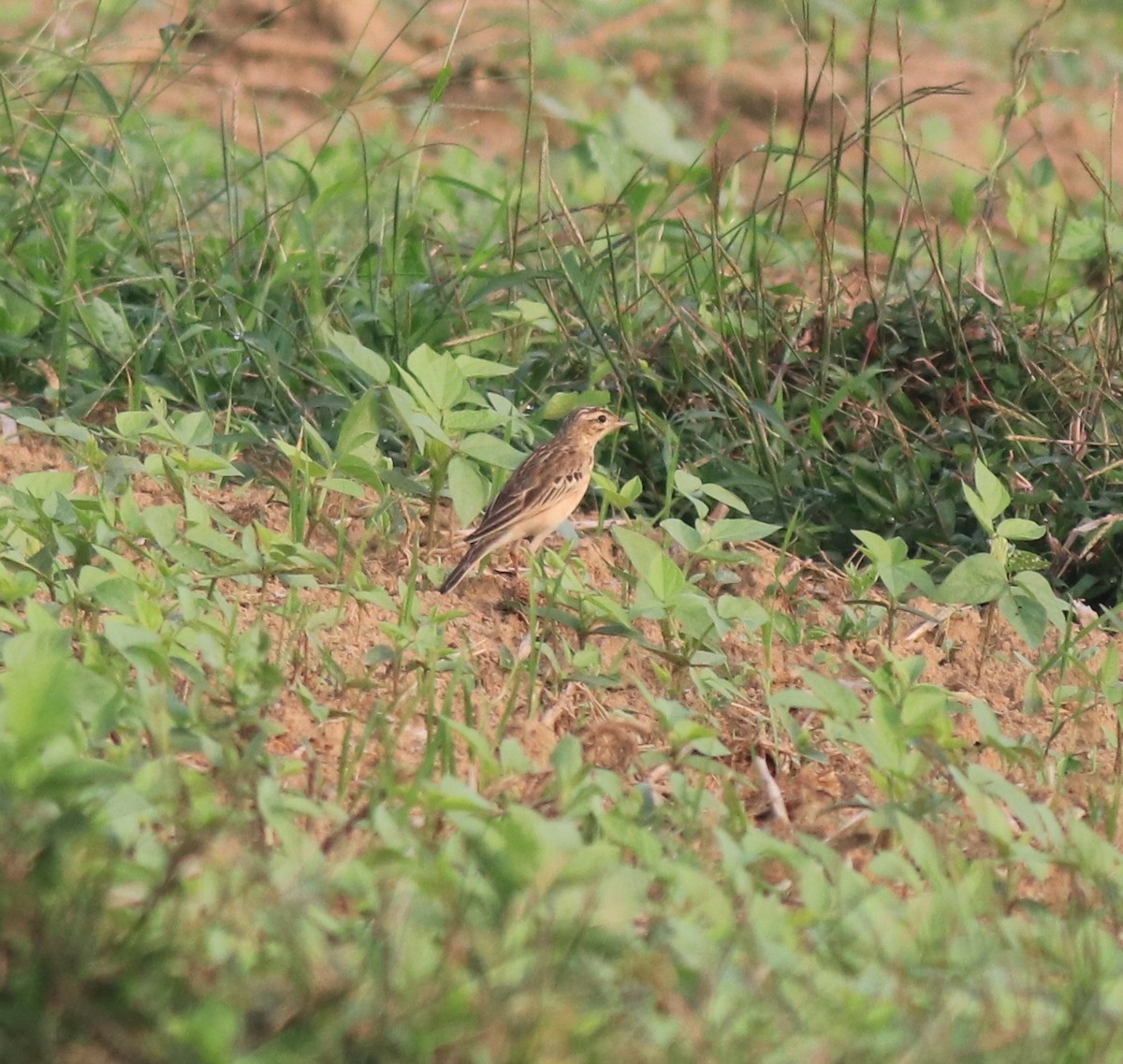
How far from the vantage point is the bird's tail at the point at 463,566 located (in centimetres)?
469

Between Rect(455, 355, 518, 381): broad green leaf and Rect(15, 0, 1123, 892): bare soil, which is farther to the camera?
Rect(455, 355, 518, 381): broad green leaf

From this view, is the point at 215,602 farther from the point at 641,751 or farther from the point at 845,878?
the point at 845,878

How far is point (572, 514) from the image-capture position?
5500 mm

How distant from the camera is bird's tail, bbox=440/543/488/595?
4.69 m

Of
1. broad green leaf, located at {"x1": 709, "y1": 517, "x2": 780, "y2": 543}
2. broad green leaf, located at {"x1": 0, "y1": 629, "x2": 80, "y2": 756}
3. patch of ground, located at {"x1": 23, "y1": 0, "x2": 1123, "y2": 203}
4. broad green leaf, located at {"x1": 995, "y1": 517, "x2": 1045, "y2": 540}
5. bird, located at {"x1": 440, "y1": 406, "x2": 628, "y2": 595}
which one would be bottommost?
patch of ground, located at {"x1": 23, "y1": 0, "x2": 1123, "y2": 203}

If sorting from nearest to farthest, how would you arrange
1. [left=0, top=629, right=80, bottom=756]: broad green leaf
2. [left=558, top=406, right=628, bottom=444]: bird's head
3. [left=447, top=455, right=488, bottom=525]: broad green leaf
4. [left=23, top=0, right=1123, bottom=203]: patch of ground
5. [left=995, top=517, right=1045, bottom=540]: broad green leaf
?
[left=0, top=629, right=80, bottom=756]: broad green leaf → [left=995, top=517, right=1045, bottom=540]: broad green leaf → [left=447, top=455, right=488, bottom=525]: broad green leaf → [left=558, top=406, right=628, bottom=444]: bird's head → [left=23, top=0, right=1123, bottom=203]: patch of ground

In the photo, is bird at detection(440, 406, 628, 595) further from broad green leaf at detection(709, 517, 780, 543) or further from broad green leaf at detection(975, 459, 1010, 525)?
broad green leaf at detection(975, 459, 1010, 525)

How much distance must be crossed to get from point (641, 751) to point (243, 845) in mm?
1128

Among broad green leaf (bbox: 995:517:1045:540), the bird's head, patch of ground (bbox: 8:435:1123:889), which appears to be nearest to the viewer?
patch of ground (bbox: 8:435:1123:889)

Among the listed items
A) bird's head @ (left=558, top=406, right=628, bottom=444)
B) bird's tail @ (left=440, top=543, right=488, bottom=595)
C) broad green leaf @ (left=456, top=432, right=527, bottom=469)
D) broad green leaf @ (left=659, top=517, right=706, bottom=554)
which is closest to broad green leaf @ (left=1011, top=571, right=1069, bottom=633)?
broad green leaf @ (left=659, top=517, right=706, bottom=554)

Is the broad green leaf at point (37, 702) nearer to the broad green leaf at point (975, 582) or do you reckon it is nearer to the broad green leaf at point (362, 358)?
the broad green leaf at point (362, 358)

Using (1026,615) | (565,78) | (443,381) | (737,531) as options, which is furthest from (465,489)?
(565,78)

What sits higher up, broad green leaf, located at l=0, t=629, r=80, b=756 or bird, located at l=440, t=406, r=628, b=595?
broad green leaf, located at l=0, t=629, r=80, b=756

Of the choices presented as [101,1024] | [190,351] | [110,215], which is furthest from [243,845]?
[110,215]
